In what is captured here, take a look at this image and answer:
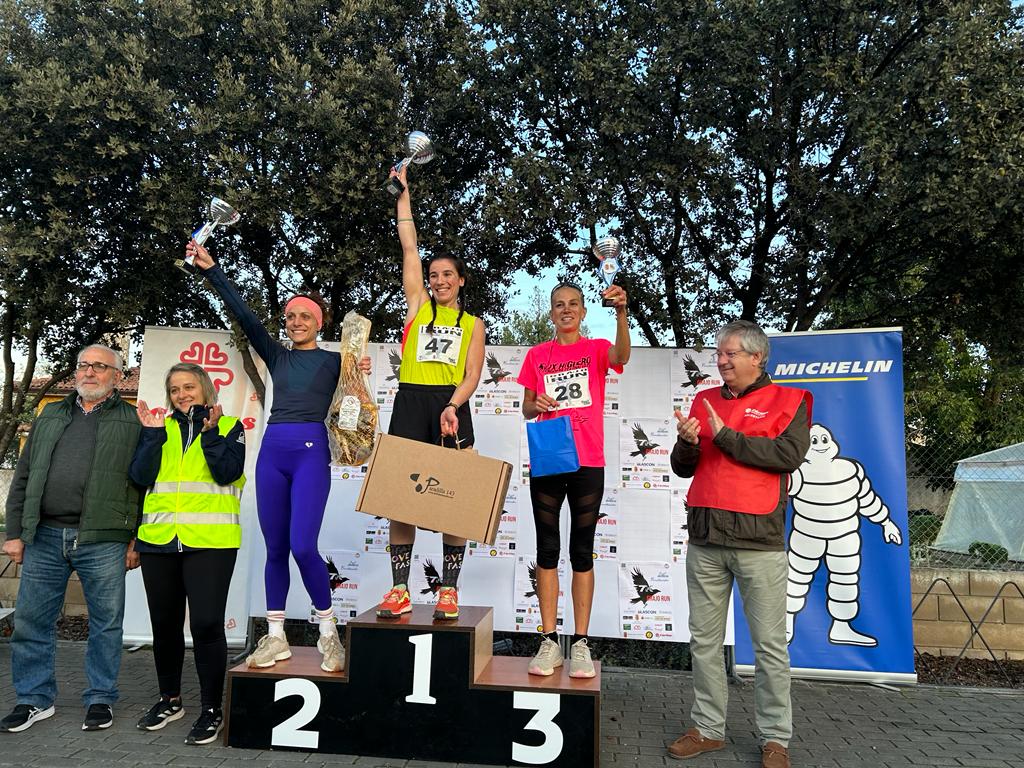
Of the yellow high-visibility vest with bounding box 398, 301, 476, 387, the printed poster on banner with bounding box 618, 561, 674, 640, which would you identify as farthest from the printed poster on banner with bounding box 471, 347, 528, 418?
the yellow high-visibility vest with bounding box 398, 301, 476, 387

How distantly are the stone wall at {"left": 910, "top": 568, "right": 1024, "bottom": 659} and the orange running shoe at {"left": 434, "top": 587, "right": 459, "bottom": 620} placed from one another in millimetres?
3596

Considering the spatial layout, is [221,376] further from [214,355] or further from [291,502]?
[291,502]

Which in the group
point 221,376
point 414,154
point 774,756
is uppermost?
point 414,154

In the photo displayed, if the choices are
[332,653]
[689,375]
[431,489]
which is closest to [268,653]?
[332,653]

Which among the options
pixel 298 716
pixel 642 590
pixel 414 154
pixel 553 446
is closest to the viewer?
pixel 298 716

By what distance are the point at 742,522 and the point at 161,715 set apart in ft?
9.46

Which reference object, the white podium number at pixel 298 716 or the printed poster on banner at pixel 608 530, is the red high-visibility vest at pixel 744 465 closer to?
the printed poster on banner at pixel 608 530

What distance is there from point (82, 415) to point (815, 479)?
4347mm

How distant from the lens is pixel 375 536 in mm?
4988

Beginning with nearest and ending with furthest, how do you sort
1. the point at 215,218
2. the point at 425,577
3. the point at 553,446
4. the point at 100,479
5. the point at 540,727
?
the point at 540,727 → the point at 553,446 → the point at 100,479 → the point at 215,218 → the point at 425,577

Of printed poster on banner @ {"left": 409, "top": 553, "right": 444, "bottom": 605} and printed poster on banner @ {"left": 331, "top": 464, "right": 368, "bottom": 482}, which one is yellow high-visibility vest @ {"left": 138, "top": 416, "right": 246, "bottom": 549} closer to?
printed poster on banner @ {"left": 331, "top": 464, "right": 368, "bottom": 482}

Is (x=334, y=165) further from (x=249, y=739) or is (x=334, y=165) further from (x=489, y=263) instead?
(x=249, y=739)

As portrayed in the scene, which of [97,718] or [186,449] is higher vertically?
[186,449]

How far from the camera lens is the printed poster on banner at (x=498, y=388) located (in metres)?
5.04
